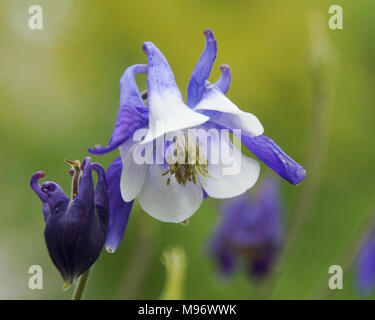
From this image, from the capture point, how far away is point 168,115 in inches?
39.8

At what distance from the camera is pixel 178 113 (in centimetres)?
102

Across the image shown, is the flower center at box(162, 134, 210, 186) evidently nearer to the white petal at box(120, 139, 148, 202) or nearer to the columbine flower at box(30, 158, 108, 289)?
the white petal at box(120, 139, 148, 202)

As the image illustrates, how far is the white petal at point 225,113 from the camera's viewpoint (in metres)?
1.02

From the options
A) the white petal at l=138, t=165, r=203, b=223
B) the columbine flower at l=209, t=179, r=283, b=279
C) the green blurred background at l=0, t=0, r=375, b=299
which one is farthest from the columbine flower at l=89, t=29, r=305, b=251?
the green blurred background at l=0, t=0, r=375, b=299

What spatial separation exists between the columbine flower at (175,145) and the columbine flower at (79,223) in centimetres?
5

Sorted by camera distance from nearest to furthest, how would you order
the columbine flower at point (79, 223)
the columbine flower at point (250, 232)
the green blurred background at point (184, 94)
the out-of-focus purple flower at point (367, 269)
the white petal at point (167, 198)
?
the columbine flower at point (79, 223) < the white petal at point (167, 198) < the columbine flower at point (250, 232) < the out-of-focus purple flower at point (367, 269) < the green blurred background at point (184, 94)

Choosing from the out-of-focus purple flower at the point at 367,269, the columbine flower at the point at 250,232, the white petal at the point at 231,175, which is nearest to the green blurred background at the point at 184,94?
the columbine flower at the point at 250,232

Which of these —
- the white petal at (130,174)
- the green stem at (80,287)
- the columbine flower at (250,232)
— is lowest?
the columbine flower at (250,232)

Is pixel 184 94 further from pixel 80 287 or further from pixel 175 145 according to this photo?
pixel 80 287

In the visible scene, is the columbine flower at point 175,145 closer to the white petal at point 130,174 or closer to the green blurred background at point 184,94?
the white petal at point 130,174

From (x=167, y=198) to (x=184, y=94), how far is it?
231 centimetres

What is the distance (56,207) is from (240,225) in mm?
1355

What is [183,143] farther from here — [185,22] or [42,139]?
[185,22]

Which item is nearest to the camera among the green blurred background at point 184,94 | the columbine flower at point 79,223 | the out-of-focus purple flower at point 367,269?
the columbine flower at point 79,223
